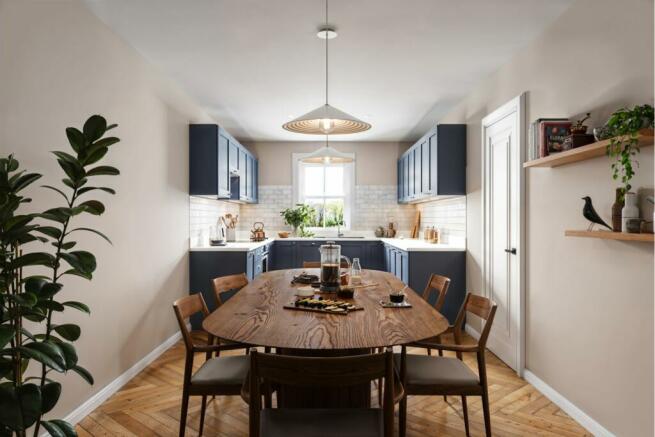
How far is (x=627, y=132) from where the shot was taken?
2094mm

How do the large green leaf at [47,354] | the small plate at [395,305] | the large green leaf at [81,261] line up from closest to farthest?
1. the large green leaf at [47,354]
2. the large green leaf at [81,261]
3. the small plate at [395,305]

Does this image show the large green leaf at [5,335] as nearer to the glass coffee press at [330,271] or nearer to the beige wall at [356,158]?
the glass coffee press at [330,271]

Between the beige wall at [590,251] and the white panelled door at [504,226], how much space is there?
141 millimetres

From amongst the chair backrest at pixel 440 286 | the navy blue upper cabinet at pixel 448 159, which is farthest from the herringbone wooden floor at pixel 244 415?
the navy blue upper cabinet at pixel 448 159

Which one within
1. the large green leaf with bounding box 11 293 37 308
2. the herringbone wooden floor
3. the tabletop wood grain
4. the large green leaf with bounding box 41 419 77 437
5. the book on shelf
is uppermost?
the book on shelf

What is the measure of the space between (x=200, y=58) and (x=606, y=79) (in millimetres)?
2981

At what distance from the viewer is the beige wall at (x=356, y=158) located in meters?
7.59

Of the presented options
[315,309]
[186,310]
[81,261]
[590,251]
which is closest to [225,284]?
[186,310]

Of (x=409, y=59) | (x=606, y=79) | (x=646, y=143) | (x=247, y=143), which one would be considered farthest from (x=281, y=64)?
(x=247, y=143)

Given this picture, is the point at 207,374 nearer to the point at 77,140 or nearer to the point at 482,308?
the point at 77,140

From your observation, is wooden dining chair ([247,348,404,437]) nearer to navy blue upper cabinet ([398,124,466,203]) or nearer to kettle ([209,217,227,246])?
navy blue upper cabinet ([398,124,466,203])

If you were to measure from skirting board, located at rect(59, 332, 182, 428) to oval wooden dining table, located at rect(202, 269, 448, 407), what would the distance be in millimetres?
1223

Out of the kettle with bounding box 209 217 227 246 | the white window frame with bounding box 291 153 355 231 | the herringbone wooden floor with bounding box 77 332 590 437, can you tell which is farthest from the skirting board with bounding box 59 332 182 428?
the white window frame with bounding box 291 153 355 231

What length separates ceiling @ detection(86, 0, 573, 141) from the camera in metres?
2.89
